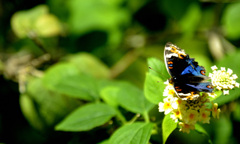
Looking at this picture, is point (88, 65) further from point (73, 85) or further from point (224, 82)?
point (224, 82)

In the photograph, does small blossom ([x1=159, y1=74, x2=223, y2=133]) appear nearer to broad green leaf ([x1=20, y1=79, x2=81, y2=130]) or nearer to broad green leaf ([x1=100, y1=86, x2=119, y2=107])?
broad green leaf ([x1=100, y1=86, x2=119, y2=107])

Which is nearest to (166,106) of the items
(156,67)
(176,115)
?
(176,115)

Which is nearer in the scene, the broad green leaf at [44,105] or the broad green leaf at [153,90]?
the broad green leaf at [153,90]

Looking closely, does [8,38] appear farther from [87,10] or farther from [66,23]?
[87,10]

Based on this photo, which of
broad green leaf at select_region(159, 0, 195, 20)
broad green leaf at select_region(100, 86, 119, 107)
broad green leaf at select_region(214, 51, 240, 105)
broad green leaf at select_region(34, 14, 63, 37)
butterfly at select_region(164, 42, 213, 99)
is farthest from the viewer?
broad green leaf at select_region(159, 0, 195, 20)

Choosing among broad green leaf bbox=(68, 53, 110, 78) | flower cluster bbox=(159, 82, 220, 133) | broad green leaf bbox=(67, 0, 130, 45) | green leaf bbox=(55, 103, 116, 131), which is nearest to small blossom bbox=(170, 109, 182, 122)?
flower cluster bbox=(159, 82, 220, 133)

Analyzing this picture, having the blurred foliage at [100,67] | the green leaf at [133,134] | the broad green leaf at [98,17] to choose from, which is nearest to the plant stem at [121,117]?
the blurred foliage at [100,67]

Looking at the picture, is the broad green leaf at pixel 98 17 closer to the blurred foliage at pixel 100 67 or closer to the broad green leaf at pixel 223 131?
the blurred foliage at pixel 100 67

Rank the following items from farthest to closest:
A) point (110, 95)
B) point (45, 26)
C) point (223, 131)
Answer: point (45, 26) → point (223, 131) → point (110, 95)
